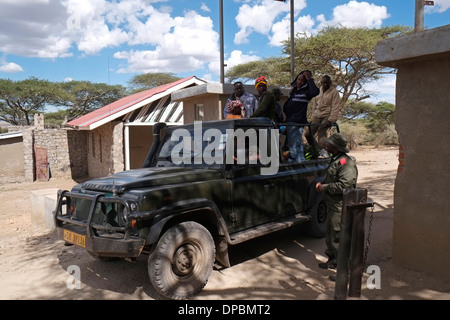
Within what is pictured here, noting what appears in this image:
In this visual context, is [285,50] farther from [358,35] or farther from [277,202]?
[277,202]

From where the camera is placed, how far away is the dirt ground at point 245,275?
12.6 feet

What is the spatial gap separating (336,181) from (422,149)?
993 millimetres

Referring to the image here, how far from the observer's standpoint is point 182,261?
3785mm

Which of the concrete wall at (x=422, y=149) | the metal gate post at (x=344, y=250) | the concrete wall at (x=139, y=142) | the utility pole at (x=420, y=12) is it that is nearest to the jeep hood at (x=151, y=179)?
the metal gate post at (x=344, y=250)

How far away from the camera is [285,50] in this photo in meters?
18.7

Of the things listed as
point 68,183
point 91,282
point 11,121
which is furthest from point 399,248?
point 11,121

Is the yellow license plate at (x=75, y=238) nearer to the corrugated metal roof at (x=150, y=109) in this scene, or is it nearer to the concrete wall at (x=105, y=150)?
the corrugated metal roof at (x=150, y=109)

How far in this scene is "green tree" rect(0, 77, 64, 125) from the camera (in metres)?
26.8

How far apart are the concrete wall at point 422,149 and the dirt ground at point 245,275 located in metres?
0.30

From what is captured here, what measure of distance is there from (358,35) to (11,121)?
2912 centimetres

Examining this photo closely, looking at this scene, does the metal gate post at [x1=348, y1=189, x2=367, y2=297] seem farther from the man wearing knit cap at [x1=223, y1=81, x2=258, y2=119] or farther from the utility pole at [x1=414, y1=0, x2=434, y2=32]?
the man wearing knit cap at [x1=223, y1=81, x2=258, y2=119]

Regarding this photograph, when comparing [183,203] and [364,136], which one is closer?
[183,203]

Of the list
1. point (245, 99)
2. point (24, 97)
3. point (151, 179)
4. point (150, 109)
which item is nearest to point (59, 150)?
point (150, 109)

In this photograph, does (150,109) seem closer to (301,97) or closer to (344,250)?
(301,97)
